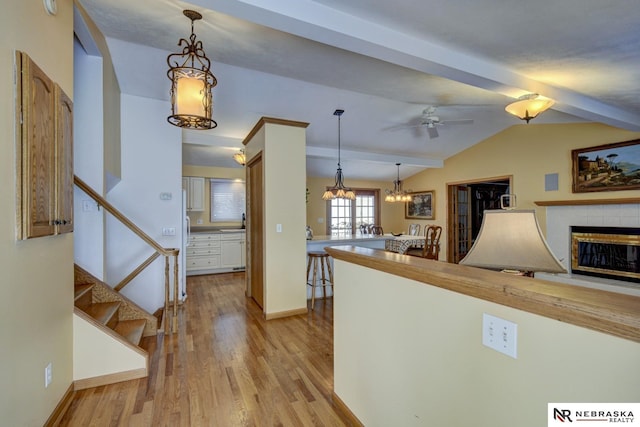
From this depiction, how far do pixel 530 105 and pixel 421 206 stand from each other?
16.9 ft

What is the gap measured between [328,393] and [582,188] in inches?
201

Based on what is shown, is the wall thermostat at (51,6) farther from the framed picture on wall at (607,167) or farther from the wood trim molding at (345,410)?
the framed picture on wall at (607,167)

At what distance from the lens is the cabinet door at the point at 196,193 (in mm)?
6129

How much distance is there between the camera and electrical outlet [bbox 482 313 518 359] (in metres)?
0.89

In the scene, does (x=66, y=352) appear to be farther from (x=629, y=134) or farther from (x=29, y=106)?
(x=629, y=134)

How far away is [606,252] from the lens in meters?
4.35

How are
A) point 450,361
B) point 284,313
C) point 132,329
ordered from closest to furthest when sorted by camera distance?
point 450,361 → point 132,329 → point 284,313

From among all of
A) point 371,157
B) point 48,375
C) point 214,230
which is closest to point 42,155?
point 48,375

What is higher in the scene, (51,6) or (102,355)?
(51,6)

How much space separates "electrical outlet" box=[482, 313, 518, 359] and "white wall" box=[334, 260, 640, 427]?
0.01 metres

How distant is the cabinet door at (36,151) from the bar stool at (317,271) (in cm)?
279

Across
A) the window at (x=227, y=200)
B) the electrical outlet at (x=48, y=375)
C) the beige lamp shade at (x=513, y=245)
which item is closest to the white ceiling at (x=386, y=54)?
the beige lamp shade at (x=513, y=245)

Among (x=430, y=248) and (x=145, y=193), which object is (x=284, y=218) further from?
(x=430, y=248)

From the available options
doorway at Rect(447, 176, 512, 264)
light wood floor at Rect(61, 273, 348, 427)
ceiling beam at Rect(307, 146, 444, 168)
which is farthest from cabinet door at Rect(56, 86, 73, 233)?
doorway at Rect(447, 176, 512, 264)
